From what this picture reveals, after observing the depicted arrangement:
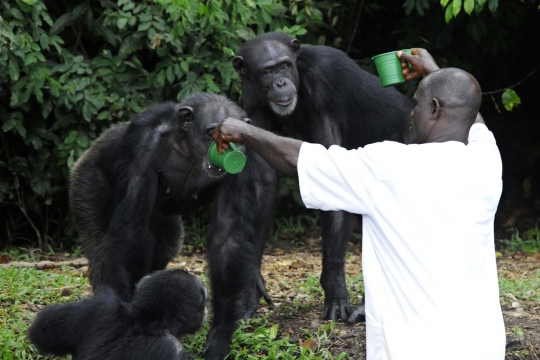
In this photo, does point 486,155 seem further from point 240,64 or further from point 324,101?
point 240,64

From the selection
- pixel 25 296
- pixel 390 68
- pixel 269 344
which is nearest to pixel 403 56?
pixel 390 68

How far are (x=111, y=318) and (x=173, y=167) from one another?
1501 millimetres

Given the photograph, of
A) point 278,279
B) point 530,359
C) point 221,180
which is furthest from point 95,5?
point 530,359

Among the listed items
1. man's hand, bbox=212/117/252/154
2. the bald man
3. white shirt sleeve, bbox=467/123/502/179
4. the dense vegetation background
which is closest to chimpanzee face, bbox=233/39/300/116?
the dense vegetation background

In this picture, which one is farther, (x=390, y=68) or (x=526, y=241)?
(x=526, y=241)

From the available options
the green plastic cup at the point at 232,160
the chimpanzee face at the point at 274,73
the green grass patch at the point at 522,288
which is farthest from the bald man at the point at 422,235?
the green grass patch at the point at 522,288

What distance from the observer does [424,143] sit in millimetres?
4066

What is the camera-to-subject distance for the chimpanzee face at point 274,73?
6.68 meters

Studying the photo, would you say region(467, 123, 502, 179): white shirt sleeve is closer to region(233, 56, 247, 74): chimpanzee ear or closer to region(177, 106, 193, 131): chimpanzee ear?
region(177, 106, 193, 131): chimpanzee ear

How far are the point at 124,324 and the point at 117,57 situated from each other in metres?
4.90

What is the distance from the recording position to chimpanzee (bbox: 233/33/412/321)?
653cm

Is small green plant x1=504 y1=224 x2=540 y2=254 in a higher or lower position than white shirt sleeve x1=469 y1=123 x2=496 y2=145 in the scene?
lower

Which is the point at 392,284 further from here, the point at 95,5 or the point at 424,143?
the point at 95,5

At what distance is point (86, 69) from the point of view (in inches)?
349
